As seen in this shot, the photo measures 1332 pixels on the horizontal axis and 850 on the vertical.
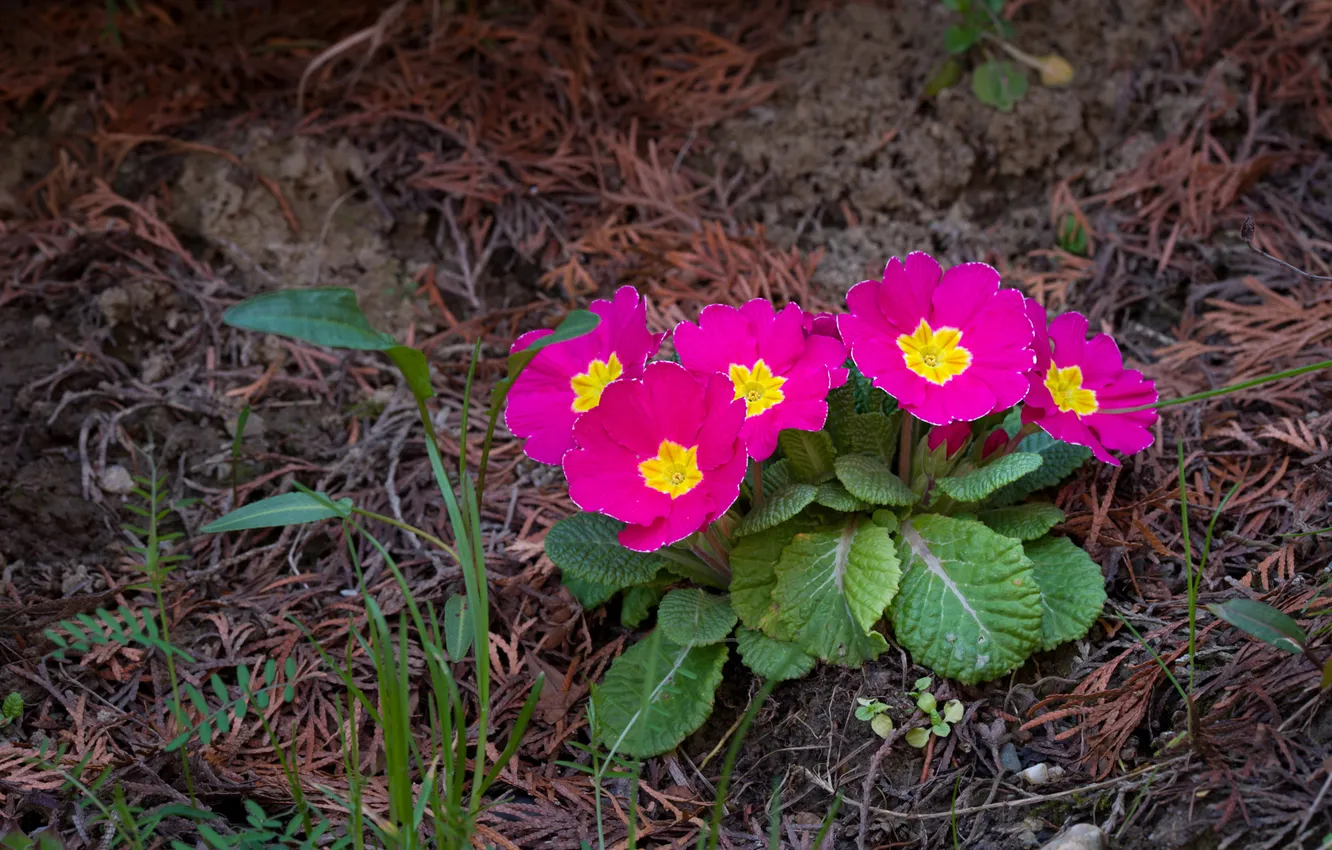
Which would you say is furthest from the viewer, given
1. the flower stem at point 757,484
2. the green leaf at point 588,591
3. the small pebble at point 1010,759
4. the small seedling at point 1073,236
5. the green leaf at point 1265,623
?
the small seedling at point 1073,236

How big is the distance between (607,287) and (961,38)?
3.77ft

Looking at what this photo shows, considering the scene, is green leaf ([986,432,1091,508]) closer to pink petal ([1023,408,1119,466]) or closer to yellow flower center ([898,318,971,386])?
pink petal ([1023,408,1119,466])

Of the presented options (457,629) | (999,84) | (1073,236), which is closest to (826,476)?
(457,629)

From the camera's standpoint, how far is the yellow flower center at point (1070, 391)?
2014 millimetres

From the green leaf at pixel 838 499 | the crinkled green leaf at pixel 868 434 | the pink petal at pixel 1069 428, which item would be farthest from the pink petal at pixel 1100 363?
the green leaf at pixel 838 499

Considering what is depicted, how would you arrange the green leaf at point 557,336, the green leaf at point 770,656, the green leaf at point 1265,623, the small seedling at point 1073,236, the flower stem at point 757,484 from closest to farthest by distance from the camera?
1. the green leaf at point 1265,623
2. the green leaf at point 557,336
3. the green leaf at point 770,656
4. the flower stem at point 757,484
5. the small seedling at point 1073,236

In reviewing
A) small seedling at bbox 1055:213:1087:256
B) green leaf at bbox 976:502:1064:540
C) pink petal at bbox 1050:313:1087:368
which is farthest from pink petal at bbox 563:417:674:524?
small seedling at bbox 1055:213:1087:256

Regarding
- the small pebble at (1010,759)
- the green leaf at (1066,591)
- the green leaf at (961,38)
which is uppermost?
the green leaf at (961,38)

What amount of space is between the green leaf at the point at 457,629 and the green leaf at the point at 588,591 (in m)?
0.25

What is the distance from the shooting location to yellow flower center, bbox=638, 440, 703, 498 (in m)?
1.87

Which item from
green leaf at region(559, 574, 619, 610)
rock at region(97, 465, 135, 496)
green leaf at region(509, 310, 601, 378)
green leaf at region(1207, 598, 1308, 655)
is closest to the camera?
green leaf at region(1207, 598, 1308, 655)

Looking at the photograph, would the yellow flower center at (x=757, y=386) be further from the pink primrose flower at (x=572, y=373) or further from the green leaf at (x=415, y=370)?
the green leaf at (x=415, y=370)

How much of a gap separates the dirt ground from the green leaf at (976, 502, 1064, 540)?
3.9 inches

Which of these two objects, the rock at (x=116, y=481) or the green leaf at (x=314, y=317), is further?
the rock at (x=116, y=481)
